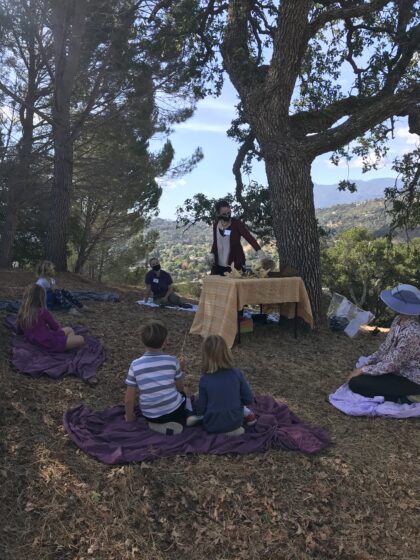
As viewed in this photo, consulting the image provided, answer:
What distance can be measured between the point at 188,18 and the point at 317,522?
9250mm

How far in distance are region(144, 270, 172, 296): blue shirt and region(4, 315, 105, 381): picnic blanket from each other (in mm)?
3966

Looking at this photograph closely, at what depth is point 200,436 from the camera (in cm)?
366

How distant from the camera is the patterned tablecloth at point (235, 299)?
6.26 meters

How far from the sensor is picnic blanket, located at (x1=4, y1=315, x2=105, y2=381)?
4809 millimetres

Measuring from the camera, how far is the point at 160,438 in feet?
11.8

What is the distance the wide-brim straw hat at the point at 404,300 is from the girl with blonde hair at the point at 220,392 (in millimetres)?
1682

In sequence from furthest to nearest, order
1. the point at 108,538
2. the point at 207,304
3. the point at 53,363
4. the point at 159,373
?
1. the point at 207,304
2. the point at 53,363
3. the point at 159,373
4. the point at 108,538

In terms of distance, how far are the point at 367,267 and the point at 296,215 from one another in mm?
21469

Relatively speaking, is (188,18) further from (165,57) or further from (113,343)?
(113,343)

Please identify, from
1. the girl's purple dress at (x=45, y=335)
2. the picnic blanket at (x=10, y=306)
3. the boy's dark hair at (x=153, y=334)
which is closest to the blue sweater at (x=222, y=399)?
the boy's dark hair at (x=153, y=334)

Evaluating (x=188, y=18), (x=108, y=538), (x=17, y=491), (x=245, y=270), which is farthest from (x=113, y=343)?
(x=188, y=18)

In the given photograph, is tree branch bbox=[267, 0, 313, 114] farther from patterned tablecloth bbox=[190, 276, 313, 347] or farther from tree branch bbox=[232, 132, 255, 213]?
patterned tablecloth bbox=[190, 276, 313, 347]

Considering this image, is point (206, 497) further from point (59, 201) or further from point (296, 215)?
point (59, 201)

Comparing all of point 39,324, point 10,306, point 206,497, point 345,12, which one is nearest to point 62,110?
point 10,306
